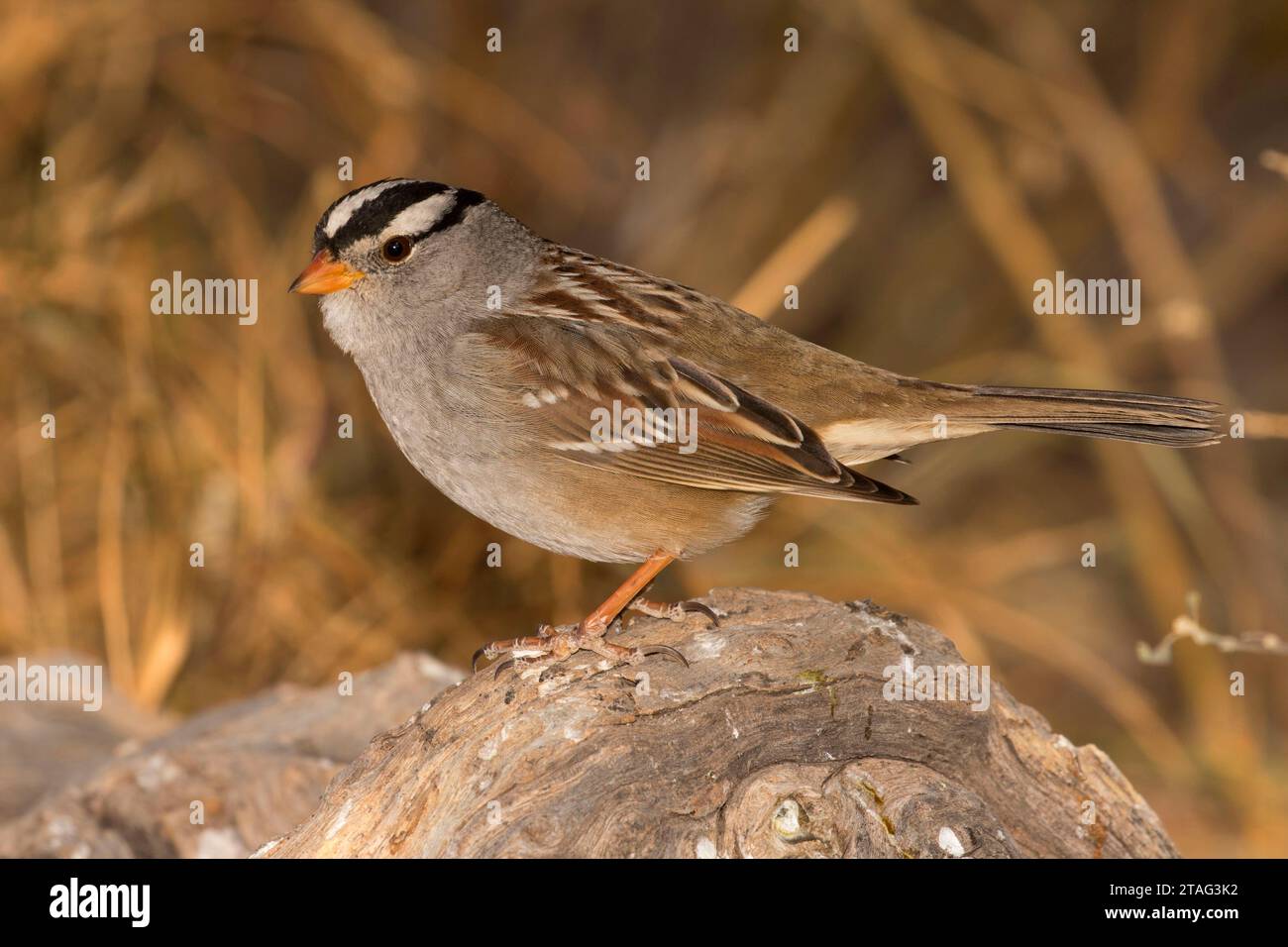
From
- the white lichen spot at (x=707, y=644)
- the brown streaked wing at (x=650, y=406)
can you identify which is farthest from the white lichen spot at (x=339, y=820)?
the brown streaked wing at (x=650, y=406)

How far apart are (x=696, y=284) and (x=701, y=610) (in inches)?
131

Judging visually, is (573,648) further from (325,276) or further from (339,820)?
(325,276)

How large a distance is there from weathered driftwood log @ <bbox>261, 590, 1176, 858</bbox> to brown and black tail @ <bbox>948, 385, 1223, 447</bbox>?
596 mm

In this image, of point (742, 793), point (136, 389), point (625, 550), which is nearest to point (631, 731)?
point (742, 793)

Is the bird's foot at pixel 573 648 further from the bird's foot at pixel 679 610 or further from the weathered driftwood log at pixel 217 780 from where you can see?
the weathered driftwood log at pixel 217 780

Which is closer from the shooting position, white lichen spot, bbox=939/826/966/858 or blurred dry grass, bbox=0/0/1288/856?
white lichen spot, bbox=939/826/966/858

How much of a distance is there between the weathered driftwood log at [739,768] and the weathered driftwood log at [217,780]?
0.68 metres

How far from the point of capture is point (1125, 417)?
140 inches

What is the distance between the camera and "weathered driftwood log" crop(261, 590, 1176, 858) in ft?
9.66

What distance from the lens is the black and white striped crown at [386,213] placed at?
Answer: 3.68 metres
